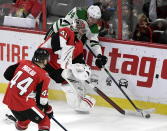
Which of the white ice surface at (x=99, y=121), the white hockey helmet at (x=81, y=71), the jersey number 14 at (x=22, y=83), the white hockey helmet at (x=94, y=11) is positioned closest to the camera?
the jersey number 14 at (x=22, y=83)

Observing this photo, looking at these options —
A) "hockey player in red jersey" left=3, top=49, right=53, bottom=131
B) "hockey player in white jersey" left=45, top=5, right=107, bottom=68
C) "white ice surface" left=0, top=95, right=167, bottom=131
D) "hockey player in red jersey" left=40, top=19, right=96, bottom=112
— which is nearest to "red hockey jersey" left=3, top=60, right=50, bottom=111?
"hockey player in red jersey" left=3, top=49, right=53, bottom=131

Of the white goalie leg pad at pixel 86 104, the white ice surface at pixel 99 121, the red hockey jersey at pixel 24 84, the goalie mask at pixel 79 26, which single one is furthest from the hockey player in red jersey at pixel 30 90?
Result: the white goalie leg pad at pixel 86 104

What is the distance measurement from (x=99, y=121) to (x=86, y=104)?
0.28 meters

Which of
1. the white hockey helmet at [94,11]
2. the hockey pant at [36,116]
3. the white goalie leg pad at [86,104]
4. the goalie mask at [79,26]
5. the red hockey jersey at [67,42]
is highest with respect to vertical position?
the white hockey helmet at [94,11]

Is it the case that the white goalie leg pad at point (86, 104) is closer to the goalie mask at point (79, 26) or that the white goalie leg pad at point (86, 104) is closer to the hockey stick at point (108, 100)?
the hockey stick at point (108, 100)

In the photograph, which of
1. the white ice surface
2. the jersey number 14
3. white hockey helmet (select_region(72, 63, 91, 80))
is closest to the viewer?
the jersey number 14

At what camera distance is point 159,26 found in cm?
496

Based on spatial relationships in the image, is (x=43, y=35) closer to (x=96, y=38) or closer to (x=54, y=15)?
(x=54, y=15)

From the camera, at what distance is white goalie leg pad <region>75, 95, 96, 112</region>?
504cm

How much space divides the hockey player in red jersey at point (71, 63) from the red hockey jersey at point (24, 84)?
908 millimetres

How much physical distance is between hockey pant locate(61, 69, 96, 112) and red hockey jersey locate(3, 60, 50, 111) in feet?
3.63

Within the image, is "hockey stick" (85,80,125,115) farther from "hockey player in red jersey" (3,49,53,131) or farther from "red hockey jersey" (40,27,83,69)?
"hockey player in red jersey" (3,49,53,131)

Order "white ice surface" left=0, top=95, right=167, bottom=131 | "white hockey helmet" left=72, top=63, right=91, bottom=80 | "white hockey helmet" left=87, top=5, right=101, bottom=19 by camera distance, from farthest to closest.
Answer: "white hockey helmet" left=87, top=5, right=101, bottom=19 < "white hockey helmet" left=72, top=63, right=91, bottom=80 < "white ice surface" left=0, top=95, right=167, bottom=131

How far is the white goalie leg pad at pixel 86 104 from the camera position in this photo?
5.04 meters
